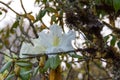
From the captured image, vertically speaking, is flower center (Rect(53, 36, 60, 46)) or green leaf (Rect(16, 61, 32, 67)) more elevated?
flower center (Rect(53, 36, 60, 46))

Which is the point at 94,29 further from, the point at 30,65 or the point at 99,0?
the point at 30,65

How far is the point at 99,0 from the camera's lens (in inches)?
39.7

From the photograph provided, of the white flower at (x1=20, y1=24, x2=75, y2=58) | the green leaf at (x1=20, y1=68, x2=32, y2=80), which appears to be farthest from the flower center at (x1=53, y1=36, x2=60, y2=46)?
the green leaf at (x1=20, y1=68, x2=32, y2=80)

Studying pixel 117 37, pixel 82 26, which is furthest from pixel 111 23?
pixel 82 26

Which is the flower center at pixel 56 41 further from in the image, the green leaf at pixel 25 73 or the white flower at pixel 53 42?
the green leaf at pixel 25 73

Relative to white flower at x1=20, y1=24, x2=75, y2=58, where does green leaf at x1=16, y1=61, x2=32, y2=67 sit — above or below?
below

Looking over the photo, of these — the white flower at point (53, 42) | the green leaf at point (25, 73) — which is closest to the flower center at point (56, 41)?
the white flower at point (53, 42)

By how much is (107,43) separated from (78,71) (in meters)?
2.14

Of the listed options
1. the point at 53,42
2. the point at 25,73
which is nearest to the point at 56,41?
the point at 53,42

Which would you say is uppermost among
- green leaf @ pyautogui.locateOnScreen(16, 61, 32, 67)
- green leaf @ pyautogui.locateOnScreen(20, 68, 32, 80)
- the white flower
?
the white flower

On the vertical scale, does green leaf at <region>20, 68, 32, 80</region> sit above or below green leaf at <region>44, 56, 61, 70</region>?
below

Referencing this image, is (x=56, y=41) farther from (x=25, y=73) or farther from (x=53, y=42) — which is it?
(x=25, y=73)

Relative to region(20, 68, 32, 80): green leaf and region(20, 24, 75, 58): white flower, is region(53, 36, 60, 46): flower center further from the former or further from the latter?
region(20, 68, 32, 80): green leaf

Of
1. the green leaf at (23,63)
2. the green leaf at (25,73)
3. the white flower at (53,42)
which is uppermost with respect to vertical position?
the white flower at (53,42)
